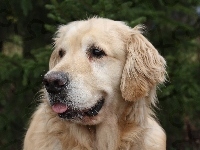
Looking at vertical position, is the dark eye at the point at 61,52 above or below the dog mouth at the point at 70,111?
above

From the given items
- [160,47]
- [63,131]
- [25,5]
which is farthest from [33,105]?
[63,131]

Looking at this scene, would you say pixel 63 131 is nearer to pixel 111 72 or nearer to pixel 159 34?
pixel 111 72

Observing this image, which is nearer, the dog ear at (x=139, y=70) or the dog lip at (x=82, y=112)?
the dog lip at (x=82, y=112)

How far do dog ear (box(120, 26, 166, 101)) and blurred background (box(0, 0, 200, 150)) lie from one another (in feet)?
4.37

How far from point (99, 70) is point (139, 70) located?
39 centimetres

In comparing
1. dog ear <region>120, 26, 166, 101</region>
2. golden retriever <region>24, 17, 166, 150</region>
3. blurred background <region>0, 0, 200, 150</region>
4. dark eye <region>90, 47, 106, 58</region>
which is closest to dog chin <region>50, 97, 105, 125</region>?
golden retriever <region>24, 17, 166, 150</region>

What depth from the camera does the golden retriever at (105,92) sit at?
5.01 m

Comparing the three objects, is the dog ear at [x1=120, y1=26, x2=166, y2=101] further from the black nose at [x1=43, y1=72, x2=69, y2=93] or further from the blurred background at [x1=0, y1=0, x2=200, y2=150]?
the blurred background at [x1=0, y1=0, x2=200, y2=150]

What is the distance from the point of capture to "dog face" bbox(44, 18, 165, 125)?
4.86 metres

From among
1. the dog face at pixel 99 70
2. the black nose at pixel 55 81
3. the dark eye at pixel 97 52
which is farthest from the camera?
the dark eye at pixel 97 52

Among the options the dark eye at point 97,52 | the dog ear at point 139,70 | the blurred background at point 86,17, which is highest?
the dark eye at point 97,52

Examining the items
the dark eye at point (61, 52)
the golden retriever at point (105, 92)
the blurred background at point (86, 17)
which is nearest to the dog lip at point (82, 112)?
the golden retriever at point (105, 92)

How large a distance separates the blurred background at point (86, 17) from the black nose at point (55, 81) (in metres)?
2.04

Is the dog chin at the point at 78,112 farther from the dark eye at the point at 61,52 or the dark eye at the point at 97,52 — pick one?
the dark eye at the point at 61,52
